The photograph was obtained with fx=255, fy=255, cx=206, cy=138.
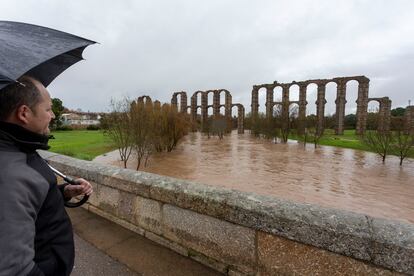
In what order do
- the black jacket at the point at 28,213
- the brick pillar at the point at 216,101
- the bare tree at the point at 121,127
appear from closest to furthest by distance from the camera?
the black jacket at the point at 28,213
the bare tree at the point at 121,127
the brick pillar at the point at 216,101

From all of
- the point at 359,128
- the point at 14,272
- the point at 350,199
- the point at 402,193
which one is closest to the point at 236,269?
the point at 14,272

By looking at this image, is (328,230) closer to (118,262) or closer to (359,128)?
(118,262)

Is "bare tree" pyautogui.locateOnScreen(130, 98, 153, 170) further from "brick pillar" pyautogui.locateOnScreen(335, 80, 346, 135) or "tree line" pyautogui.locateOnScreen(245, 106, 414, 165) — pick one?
"brick pillar" pyautogui.locateOnScreen(335, 80, 346, 135)

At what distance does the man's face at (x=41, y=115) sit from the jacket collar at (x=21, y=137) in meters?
0.05

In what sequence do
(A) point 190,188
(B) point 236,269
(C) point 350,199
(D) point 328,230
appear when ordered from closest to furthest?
(D) point 328,230 < (B) point 236,269 < (A) point 190,188 < (C) point 350,199

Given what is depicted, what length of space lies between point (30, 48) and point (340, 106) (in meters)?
55.6

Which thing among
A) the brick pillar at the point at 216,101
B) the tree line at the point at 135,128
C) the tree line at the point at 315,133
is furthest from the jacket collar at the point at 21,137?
the brick pillar at the point at 216,101

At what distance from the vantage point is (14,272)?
0.93 meters

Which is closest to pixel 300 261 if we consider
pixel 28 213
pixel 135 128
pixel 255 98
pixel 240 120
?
pixel 28 213

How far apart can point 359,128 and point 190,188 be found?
54204 mm

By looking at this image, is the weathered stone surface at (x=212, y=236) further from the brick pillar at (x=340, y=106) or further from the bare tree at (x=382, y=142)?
the brick pillar at (x=340, y=106)

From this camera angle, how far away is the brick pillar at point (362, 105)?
157 feet

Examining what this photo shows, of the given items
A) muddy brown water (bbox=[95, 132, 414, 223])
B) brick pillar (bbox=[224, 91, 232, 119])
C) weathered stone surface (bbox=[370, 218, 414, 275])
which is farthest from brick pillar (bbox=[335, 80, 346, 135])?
weathered stone surface (bbox=[370, 218, 414, 275])

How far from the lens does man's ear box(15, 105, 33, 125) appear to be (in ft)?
3.86
